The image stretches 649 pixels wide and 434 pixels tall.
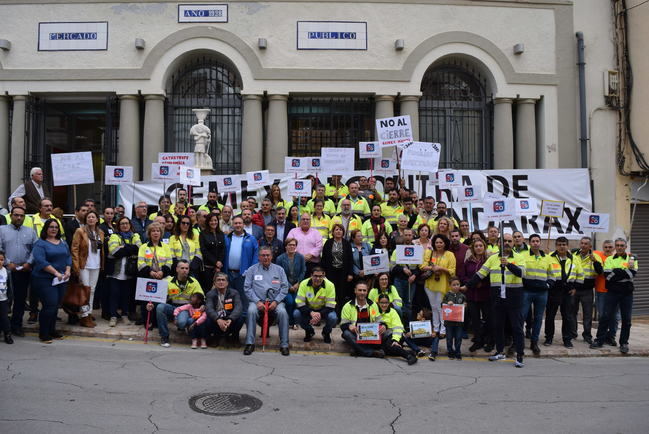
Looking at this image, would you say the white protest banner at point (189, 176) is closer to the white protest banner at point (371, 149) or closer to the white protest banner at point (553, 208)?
the white protest banner at point (371, 149)

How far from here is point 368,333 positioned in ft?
27.4

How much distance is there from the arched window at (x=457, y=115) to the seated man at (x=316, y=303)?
8841 millimetres

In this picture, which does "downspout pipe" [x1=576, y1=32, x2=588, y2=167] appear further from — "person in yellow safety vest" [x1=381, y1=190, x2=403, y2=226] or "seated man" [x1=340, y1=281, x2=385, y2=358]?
"seated man" [x1=340, y1=281, x2=385, y2=358]

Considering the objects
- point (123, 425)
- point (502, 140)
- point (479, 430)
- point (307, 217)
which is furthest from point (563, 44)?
point (123, 425)

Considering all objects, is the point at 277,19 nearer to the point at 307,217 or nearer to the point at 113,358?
the point at 307,217

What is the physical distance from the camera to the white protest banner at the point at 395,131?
13219 millimetres

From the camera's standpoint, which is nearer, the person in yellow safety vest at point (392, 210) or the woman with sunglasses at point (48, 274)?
the woman with sunglasses at point (48, 274)

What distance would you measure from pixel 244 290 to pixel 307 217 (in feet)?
5.97

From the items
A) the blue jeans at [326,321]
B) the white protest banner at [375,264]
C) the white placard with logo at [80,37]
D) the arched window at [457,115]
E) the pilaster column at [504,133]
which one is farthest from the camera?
the arched window at [457,115]

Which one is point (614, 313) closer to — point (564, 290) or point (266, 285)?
point (564, 290)

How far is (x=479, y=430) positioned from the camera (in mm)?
5328

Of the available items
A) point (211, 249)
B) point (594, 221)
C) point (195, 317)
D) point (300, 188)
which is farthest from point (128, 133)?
point (594, 221)

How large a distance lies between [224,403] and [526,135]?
13164mm

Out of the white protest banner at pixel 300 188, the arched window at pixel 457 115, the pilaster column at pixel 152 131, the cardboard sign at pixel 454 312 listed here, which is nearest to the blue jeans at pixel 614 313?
the cardboard sign at pixel 454 312
